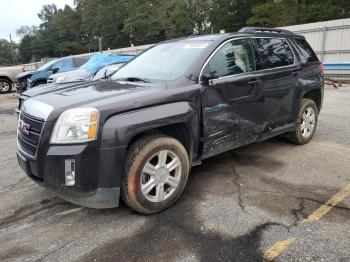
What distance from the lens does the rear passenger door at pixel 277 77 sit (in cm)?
497

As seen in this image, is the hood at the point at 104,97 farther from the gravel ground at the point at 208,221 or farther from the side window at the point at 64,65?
the side window at the point at 64,65

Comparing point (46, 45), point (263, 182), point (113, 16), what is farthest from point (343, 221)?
point (46, 45)

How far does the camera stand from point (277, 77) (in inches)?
202

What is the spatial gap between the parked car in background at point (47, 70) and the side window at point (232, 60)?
11635 mm

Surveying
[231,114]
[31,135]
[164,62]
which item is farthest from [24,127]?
[231,114]

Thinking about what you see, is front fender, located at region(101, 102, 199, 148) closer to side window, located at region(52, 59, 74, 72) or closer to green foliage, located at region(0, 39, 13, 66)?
side window, located at region(52, 59, 74, 72)

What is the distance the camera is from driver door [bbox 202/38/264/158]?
165 inches

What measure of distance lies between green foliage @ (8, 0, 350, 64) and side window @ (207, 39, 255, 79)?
42119 millimetres

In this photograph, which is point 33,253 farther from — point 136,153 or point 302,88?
point 302,88

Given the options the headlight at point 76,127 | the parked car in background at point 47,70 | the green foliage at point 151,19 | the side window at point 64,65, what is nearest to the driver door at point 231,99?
the headlight at point 76,127

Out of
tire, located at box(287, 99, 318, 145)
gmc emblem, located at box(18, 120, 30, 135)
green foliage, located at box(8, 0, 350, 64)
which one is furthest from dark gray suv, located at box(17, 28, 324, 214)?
green foliage, located at box(8, 0, 350, 64)

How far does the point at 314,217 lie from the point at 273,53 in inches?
101

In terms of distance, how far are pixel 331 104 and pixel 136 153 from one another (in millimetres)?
8203

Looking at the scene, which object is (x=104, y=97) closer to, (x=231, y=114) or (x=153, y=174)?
(x=153, y=174)
